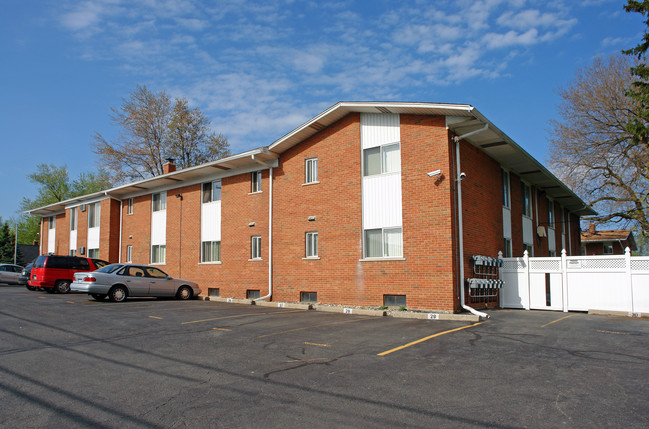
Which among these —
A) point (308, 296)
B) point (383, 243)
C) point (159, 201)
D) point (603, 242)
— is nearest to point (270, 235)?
point (308, 296)

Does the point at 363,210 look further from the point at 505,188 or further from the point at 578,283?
the point at 578,283

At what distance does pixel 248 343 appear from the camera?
9438mm

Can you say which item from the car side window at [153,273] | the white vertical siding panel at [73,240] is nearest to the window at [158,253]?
the car side window at [153,273]

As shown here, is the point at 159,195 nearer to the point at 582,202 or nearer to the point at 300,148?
the point at 300,148

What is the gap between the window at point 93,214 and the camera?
103 ft

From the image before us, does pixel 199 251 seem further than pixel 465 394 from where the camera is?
Yes

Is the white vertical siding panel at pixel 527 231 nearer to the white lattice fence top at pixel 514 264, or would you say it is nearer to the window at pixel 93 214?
the white lattice fence top at pixel 514 264

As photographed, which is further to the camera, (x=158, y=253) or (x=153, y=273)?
(x=158, y=253)

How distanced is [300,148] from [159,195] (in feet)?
38.3

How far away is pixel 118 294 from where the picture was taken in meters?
18.3

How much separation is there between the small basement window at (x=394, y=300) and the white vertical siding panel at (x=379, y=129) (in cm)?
522

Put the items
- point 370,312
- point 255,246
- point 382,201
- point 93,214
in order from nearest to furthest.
A: point 370,312 → point 382,201 → point 255,246 → point 93,214

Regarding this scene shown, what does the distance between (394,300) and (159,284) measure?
1047cm

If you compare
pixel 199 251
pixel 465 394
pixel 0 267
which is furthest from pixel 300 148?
pixel 0 267
